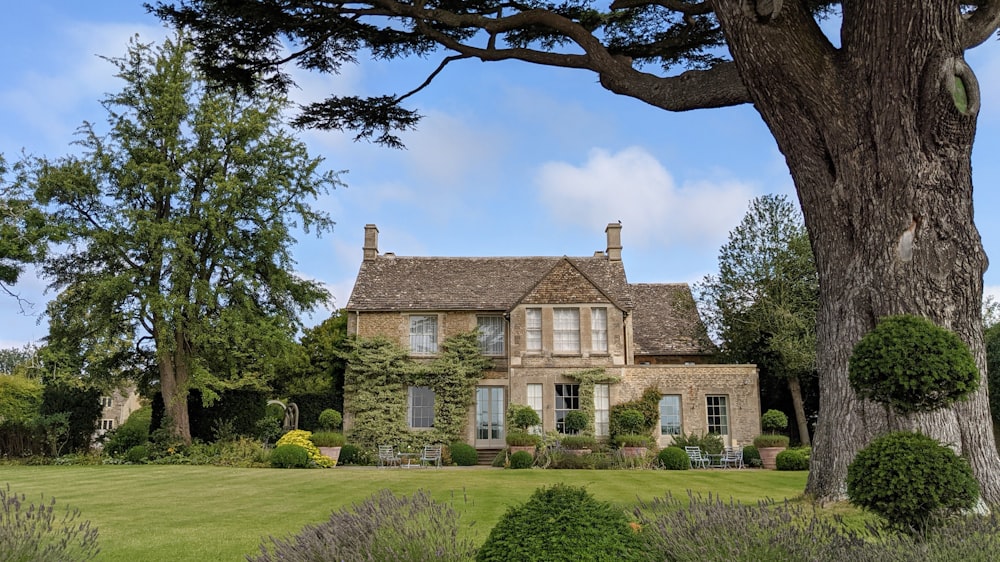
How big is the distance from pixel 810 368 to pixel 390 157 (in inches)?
702

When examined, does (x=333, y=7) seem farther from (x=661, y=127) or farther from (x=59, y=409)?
(x=59, y=409)

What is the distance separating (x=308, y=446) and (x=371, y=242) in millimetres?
10129

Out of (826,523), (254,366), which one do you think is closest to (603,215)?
(254,366)

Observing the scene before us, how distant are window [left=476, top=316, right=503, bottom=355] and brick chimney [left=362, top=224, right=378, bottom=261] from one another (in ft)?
18.3

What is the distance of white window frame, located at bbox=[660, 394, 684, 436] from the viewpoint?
23969 mm

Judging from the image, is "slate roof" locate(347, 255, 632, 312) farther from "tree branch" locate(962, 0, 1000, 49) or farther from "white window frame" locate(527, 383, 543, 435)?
"tree branch" locate(962, 0, 1000, 49)

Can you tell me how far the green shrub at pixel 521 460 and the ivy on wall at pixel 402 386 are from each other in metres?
5.40

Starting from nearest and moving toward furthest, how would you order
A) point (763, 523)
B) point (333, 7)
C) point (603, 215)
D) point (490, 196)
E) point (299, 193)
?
point (763, 523), point (333, 7), point (490, 196), point (299, 193), point (603, 215)

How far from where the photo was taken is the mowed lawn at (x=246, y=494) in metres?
7.90

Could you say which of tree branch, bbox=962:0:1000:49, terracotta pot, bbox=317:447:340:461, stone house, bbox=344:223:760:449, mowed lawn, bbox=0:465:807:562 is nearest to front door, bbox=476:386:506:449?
stone house, bbox=344:223:760:449

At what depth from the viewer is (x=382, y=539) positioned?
422cm

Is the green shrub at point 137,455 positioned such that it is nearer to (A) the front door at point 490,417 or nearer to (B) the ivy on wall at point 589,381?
(A) the front door at point 490,417

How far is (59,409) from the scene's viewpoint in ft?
75.1

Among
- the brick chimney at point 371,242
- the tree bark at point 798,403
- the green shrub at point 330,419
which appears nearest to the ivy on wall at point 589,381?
the tree bark at point 798,403
